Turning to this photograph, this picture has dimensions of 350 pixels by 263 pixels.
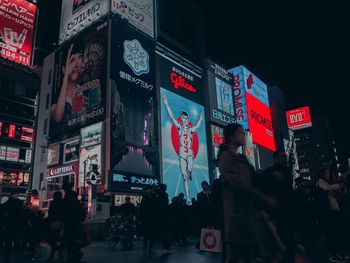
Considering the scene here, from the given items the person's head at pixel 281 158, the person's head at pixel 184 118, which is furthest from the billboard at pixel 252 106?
the person's head at pixel 281 158

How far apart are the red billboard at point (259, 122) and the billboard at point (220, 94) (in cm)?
271

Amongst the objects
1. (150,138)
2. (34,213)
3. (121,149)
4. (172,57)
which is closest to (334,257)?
(34,213)

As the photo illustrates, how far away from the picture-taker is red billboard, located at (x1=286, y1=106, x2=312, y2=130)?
72125 millimetres

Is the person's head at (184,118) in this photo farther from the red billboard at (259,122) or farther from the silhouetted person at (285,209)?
the silhouetted person at (285,209)

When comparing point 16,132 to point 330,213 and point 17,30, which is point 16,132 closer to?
point 17,30

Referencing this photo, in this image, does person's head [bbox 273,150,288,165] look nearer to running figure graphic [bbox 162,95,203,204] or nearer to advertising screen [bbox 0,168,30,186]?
running figure graphic [bbox 162,95,203,204]

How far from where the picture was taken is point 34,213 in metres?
10.1

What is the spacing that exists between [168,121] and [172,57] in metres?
8.22

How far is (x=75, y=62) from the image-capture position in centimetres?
2878

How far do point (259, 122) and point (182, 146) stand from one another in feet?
58.7

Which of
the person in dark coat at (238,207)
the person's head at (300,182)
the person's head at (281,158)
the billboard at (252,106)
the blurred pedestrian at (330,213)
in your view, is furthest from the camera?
the billboard at (252,106)

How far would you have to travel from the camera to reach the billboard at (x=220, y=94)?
121ft

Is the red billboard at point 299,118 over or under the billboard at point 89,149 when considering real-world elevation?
over

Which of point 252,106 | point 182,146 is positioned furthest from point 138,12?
point 252,106
